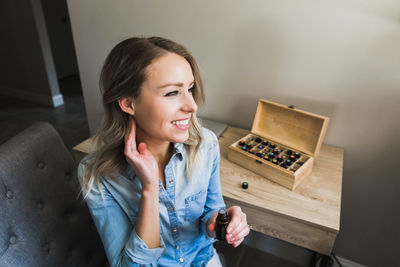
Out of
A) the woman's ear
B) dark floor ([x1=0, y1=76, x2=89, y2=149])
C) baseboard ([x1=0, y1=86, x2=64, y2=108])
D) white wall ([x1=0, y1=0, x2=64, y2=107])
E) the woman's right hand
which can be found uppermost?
the woman's ear

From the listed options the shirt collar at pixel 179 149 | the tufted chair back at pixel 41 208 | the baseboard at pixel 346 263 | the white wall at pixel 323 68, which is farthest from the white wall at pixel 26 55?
the baseboard at pixel 346 263

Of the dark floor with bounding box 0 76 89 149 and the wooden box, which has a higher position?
the wooden box

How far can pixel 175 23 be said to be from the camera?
1646mm

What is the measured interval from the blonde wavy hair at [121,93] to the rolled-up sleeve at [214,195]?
0.34ft

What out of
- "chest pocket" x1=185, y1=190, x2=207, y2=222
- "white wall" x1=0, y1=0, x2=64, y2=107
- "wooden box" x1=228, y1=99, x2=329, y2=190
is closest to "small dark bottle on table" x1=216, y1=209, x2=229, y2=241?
"chest pocket" x1=185, y1=190, x2=207, y2=222

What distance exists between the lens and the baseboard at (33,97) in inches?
149

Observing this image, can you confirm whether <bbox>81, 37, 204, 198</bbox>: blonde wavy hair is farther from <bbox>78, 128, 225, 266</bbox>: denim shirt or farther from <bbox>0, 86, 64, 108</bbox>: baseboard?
<bbox>0, 86, 64, 108</bbox>: baseboard

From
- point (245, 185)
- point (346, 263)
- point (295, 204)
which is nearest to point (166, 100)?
point (245, 185)

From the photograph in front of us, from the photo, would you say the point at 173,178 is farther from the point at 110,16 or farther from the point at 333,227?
the point at 110,16

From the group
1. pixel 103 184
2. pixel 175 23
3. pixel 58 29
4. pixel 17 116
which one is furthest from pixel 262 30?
pixel 58 29

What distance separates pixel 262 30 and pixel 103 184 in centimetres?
104

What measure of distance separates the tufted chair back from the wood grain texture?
59 cm

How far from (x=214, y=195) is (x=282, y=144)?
0.48 m

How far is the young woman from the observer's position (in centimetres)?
87
